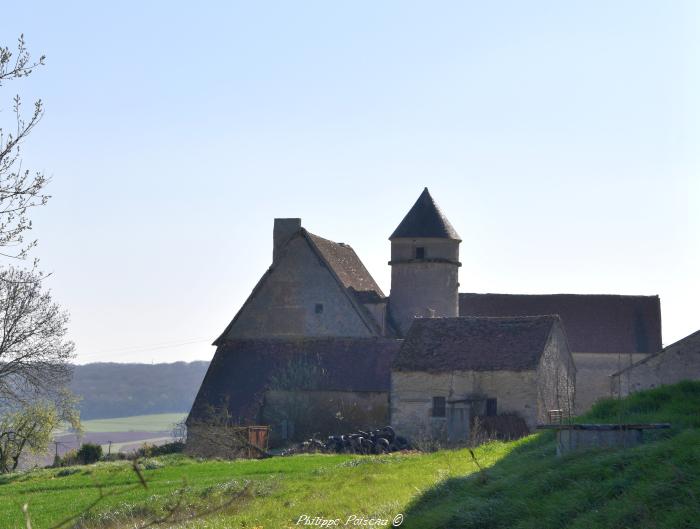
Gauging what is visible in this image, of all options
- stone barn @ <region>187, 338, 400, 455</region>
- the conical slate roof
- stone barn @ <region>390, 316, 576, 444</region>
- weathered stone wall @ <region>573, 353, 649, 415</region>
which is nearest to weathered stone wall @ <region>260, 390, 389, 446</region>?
stone barn @ <region>187, 338, 400, 455</region>

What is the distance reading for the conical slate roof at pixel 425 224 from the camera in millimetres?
52344

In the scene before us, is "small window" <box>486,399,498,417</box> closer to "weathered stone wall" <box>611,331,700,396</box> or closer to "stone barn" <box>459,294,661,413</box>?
"weathered stone wall" <box>611,331,700,396</box>

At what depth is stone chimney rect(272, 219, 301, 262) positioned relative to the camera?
178 feet

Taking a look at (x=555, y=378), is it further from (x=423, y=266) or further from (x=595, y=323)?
(x=595, y=323)

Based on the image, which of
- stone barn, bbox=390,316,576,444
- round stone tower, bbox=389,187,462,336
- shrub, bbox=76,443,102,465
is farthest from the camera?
round stone tower, bbox=389,187,462,336

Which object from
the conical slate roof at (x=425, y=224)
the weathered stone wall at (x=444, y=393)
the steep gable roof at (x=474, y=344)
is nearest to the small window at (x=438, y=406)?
the weathered stone wall at (x=444, y=393)

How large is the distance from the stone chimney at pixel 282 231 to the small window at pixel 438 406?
15400mm

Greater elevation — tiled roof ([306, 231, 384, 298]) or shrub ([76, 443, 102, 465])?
Answer: tiled roof ([306, 231, 384, 298])

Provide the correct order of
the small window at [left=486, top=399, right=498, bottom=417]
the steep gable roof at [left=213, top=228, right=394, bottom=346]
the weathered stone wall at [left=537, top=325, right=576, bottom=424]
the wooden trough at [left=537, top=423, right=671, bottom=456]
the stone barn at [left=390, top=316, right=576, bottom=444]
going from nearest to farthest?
1. the wooden trough at [left=537, top=423, right=671, bottom=456]
2. the stone barn at [left=390, top=316, right=576, bottom=444]
3. the small window at [left=486, top=399, right=498, bottom=417]
4. the weathered stone wall at [left=537, top=325, right=576, bottom=424]
5. the steep gable roof at [left=213, top=228, right=394, bottom=346]

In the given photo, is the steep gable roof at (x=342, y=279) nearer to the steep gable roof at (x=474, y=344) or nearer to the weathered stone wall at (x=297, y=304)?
the weathered stone wall at (x=297, y=304)

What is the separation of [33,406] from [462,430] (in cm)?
2233

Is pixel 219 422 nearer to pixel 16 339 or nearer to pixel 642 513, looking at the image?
pixel 16 339

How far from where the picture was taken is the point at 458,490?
17.4m

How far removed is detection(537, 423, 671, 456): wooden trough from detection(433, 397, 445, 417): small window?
2377 cm
